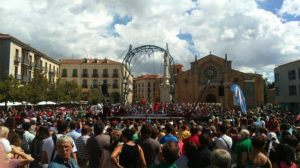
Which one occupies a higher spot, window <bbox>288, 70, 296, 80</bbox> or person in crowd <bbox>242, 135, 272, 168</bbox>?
window <bbox>288, 70, 296, 80</bbox>

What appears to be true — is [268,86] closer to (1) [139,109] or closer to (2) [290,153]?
(1) [139,109]

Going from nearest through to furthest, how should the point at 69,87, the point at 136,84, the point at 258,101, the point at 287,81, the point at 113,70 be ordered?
the point at 287,81 < the point at 69,87 < the point at 258,101 < the point at 113,70 < the point at 136,84

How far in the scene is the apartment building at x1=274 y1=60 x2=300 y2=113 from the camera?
3456 cm

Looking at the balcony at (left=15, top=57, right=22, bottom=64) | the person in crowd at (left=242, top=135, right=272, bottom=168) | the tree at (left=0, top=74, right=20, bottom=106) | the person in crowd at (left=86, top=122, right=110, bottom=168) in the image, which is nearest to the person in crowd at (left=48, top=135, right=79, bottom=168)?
the person in crowd at (left=86, top=122, right=110, bottom=168)

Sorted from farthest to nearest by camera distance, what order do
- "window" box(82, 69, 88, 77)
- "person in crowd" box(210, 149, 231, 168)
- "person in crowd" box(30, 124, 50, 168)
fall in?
"window" box(82, 69, 88, 77)
"person in crowd" box(30, 124, 50, 168)
"person in crowd" box(210, 149, 231, 168)

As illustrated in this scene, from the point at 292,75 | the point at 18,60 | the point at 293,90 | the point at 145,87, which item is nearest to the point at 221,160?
the point at 18,60

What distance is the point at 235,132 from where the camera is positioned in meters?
6.25

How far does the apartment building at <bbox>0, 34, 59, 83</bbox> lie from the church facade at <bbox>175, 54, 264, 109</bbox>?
107 feet

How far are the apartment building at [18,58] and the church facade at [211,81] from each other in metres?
32.5

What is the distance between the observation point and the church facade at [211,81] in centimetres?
5531

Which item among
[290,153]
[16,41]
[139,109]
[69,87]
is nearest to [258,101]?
[139,109]

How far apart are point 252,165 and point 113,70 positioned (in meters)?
59.1

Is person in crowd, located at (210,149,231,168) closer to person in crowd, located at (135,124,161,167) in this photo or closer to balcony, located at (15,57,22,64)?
person in crowd, located at (135,124,161,167)

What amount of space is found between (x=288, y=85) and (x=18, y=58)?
142ft
